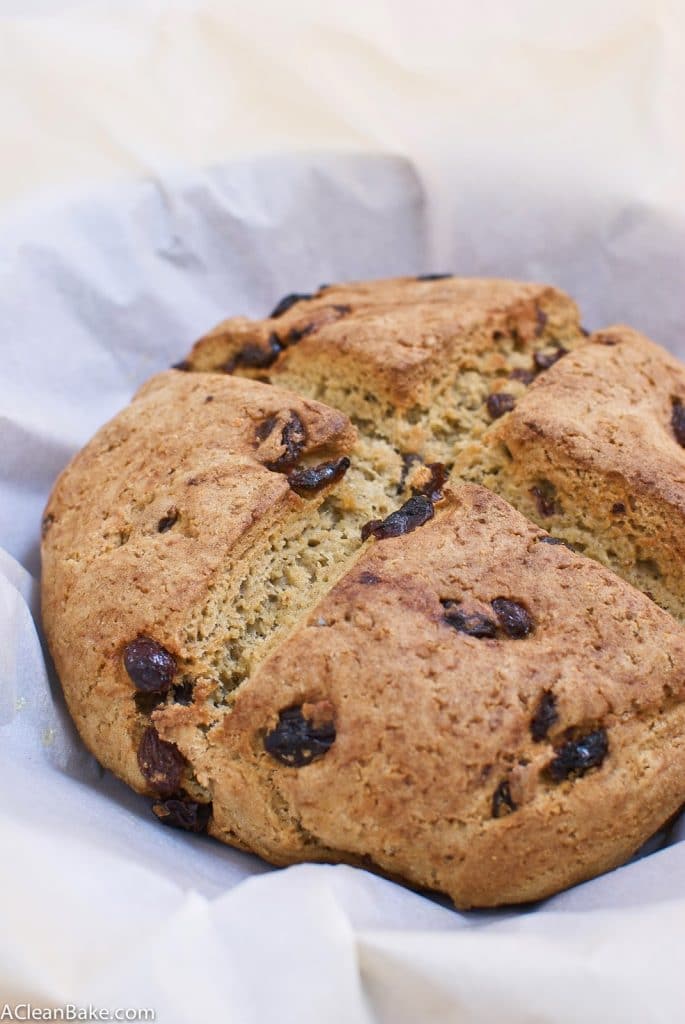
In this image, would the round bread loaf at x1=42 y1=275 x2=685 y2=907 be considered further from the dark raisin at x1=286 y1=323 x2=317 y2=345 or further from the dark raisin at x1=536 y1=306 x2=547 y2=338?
the dark raisin at x1=536 y1=306 x2=547 y2=338

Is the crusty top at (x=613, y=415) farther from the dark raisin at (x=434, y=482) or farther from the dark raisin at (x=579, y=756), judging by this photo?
the dark raisin at (x=579, y=756)

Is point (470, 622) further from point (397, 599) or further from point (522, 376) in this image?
point (522, 376)

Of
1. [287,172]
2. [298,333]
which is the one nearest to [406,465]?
[298,333]

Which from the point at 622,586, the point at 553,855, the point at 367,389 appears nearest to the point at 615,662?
the point at 622,586

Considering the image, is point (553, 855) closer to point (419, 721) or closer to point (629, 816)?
point (629, 816)

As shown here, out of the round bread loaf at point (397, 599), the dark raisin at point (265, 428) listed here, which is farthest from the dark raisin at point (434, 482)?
the dark raisin at point (265, 428)

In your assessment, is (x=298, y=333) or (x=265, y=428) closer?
(x=265, y=428)
